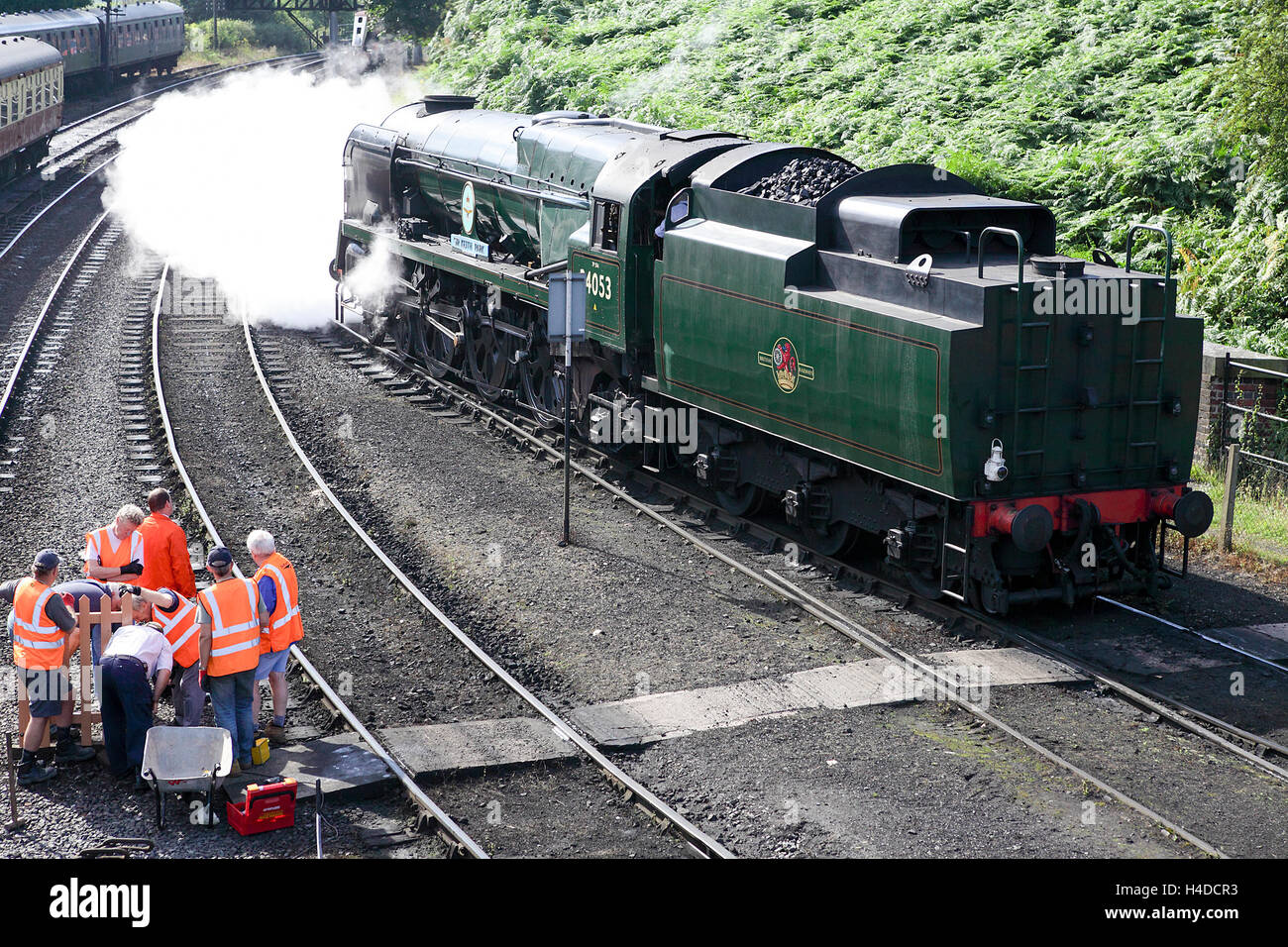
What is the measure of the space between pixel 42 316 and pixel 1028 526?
17.3m

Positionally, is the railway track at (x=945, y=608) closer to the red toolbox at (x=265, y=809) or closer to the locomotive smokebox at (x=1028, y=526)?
the locomotive smokebox at (x=1028, y=526)

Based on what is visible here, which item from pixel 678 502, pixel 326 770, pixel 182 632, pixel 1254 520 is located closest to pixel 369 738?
pixel 326 770

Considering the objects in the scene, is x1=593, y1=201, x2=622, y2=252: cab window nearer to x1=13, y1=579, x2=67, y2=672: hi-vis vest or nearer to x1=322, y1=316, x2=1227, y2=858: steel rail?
x1=322, y1=316, x2=1227, y2=858: steel rail

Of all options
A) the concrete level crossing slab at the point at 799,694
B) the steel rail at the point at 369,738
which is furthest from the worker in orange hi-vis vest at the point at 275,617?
the concrete level crossing slab at the point at 799,694

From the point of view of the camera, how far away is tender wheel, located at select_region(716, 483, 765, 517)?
1314cm

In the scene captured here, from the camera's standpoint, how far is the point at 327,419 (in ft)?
55.5

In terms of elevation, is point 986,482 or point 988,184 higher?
point 988,184

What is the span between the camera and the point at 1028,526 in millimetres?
9797

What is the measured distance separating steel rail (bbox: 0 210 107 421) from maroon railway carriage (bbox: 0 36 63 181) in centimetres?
329

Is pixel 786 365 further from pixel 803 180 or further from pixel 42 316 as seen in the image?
pixel 42 316

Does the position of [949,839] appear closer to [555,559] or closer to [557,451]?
[555,559]

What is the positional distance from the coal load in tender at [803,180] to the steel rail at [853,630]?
3215 millimetres
